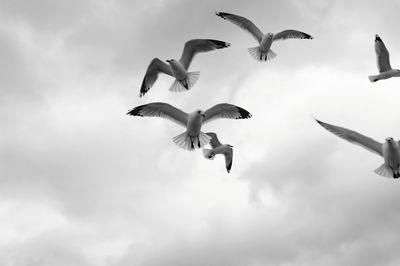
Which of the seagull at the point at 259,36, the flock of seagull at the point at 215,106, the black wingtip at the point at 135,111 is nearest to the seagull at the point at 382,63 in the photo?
the flock of seagull at the point at 215,106

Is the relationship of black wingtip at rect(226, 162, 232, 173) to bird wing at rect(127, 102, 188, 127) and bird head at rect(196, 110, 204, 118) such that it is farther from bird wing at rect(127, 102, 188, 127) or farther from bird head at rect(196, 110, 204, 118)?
bird head at rect(196, 110, 204, 118)

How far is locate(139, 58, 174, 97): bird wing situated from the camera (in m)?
19.2

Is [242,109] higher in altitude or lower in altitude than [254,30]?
lower

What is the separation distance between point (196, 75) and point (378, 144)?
20.0ft

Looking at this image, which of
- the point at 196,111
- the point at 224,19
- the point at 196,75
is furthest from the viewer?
the point at 224,19

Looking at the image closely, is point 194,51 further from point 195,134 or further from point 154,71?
point 195,134

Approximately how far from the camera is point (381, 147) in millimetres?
15539

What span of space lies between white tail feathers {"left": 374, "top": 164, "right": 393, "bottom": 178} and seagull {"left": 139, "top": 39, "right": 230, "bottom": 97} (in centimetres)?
633

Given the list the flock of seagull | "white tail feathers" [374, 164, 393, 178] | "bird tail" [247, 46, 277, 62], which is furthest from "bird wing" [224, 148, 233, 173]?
"white tail feathers" [374, 164, 393, 178]

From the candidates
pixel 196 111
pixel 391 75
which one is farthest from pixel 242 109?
pixel 391 75

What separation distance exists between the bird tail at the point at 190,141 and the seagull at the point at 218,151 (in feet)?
19.1

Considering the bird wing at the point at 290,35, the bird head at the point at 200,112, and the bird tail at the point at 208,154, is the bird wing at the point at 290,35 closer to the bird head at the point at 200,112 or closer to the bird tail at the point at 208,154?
the bird tail at the point at 208,154

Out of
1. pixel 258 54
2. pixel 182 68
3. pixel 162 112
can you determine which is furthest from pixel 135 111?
pixel 258 54

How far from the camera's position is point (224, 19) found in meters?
20.7
